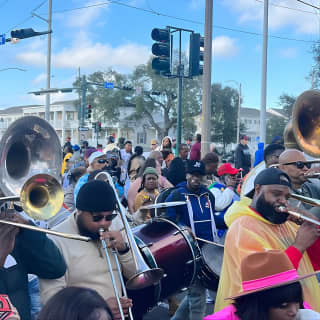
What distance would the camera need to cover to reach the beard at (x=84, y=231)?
10.5 feet

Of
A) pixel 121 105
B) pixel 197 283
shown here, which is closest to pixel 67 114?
pixel 121 105

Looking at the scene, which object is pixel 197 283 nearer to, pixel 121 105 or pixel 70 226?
pixel 70 226

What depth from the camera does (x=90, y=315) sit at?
1754 mm

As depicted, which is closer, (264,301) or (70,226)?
(264,301)

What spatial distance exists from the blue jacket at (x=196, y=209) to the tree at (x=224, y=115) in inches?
1994

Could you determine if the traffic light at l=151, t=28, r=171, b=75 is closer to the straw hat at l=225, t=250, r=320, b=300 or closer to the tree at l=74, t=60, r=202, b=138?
the straw hat at l=225, t=250, r=320, b=300

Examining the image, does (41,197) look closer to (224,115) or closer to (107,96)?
(224,115)

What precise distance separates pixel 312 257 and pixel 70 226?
5.70ft

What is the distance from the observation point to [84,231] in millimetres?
3215

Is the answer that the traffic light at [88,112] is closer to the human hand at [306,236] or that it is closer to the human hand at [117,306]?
the human hand at [117,306]

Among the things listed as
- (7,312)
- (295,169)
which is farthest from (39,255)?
(295,169)

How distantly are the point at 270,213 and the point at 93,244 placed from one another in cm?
122

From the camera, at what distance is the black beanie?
317 centimetres

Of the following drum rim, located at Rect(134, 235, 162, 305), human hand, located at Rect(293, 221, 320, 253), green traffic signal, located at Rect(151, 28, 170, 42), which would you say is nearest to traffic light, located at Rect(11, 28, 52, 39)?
green traffic signal, located at Rect(151, 28, 170, 42)
